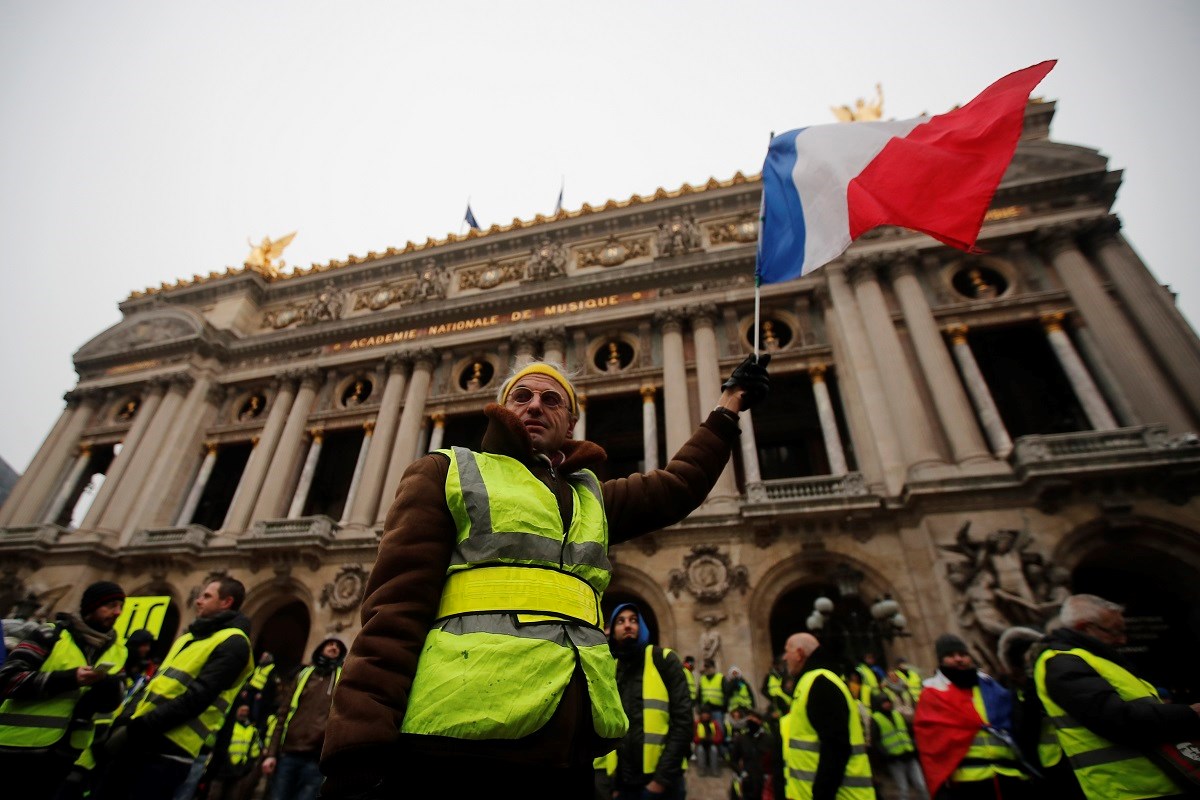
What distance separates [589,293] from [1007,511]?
13.2 metres

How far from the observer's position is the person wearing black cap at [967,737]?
3994 mm

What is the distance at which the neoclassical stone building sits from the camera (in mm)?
11312

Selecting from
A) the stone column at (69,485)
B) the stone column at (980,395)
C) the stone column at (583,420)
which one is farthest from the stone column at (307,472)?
the stone column at (980,395)

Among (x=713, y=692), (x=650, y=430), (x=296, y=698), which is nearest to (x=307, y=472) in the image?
(x=650, y=430)

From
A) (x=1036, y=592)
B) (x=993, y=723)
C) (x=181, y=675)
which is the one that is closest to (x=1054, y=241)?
(x=1036, y=592)

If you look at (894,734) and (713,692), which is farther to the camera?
(713,692)

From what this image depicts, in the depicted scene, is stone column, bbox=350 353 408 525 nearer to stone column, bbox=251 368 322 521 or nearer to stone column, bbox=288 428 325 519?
stone column, bbox=288 428 325 519

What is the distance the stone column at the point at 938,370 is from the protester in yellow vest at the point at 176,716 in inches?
542

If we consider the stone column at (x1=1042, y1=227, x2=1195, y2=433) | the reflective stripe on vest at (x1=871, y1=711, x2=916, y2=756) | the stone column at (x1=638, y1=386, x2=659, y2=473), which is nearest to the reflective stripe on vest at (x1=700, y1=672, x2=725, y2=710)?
the reflective stripe on vest at (x1=871, y1=711, x2=916, y2=756)

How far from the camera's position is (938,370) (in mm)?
13867

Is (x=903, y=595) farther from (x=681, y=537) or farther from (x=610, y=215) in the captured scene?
(x=610, y=215)

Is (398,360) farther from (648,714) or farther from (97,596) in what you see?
(648,714)

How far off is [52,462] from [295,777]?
79.4 feet

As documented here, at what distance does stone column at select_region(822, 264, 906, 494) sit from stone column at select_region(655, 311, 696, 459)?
14.6 feet
